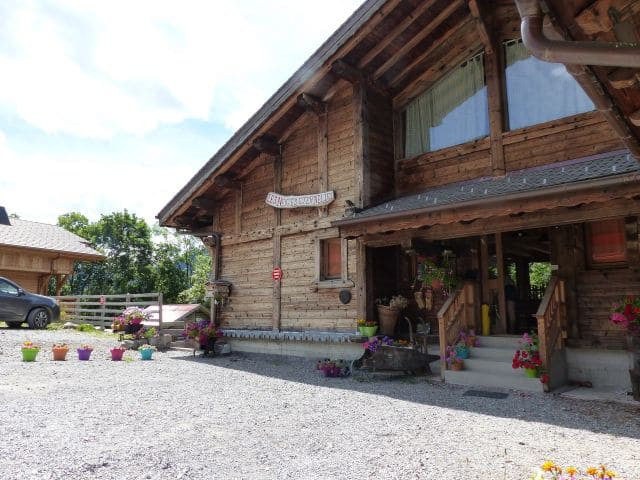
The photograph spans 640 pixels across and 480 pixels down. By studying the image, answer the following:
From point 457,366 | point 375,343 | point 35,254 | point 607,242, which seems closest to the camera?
point 607,242

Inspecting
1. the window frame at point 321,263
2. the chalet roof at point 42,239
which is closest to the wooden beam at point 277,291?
the window frame at point 321,263

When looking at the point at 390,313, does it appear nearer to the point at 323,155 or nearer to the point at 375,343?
the point at 375,343

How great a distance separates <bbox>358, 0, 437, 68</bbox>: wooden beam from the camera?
30.0 feet

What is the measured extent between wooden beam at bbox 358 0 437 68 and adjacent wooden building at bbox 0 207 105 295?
18732 millimetres

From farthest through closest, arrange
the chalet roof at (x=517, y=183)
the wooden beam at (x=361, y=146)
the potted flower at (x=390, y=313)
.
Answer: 1. the wooden beam at (x=361, y=146)
2. the potted flower at (x=390, y=313)
3. the chalet roof at (x=517, y=183)

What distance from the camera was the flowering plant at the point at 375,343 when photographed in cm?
863

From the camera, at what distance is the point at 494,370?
7.71 meters

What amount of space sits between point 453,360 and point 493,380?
0.78 m

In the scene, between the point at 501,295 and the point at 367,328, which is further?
the point at 367,328

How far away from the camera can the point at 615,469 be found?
3734 mm

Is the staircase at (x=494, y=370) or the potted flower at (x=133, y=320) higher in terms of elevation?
the potted flower at (x=133, y=320)

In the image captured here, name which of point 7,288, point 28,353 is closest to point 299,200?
point 28,353

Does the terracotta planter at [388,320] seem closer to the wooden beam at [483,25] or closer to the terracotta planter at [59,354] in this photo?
the wooden beam at [483,25]

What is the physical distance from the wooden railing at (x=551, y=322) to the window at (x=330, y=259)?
452 cm
